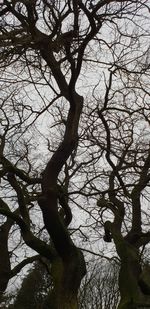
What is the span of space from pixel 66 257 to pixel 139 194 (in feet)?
6.53

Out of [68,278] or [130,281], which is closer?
[130,281]

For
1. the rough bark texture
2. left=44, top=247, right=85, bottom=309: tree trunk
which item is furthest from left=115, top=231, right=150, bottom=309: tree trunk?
the rough bark texture

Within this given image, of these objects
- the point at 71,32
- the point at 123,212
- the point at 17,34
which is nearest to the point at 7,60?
the point at 17,34

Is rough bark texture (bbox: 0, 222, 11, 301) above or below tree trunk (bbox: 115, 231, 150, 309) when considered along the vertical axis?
above

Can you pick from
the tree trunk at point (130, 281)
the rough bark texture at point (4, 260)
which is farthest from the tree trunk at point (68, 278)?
the rough bark texture at point (4, 260)

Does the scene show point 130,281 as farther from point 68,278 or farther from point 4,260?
point 4,260

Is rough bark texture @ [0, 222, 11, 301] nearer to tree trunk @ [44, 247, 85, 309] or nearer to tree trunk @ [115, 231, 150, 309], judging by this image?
tree trunk @ [44, 247, 85, 309]

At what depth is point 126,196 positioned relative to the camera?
9.05 meters

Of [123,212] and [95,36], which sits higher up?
[95,36]

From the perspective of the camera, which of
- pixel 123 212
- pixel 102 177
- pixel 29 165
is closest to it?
pixel 123 212

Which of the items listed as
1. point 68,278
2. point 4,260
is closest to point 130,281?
point 68,278

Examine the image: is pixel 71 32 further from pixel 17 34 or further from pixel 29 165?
pixel 29 165

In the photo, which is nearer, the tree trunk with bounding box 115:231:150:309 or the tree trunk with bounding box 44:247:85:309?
the tree trunk with bounding box 115:231:150:309

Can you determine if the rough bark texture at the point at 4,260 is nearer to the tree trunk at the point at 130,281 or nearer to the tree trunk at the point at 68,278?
the tree trunk at the point at 68,278
